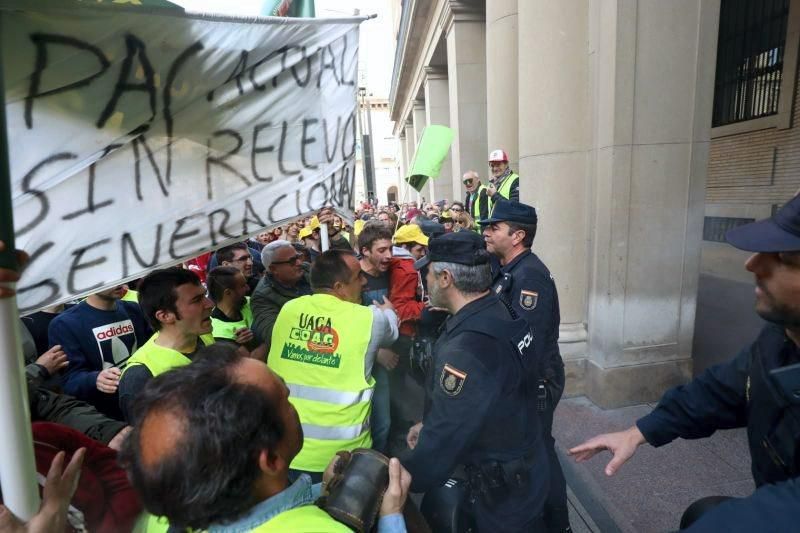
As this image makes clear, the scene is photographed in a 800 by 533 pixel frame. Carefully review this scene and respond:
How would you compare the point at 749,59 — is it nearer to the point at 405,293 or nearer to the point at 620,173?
the point at 620,173

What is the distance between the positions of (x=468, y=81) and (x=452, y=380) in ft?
30.6

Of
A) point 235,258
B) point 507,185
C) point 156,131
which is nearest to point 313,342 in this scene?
point 156,131

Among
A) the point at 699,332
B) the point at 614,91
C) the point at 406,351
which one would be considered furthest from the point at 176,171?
the point at 699,332

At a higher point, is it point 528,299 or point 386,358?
point 528,299

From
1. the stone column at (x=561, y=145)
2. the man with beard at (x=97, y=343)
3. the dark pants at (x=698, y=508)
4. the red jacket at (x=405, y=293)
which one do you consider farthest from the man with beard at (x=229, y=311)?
the stone column at (x=561, y=145)

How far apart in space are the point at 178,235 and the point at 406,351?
2316 mm

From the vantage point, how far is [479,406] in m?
A: 1.79

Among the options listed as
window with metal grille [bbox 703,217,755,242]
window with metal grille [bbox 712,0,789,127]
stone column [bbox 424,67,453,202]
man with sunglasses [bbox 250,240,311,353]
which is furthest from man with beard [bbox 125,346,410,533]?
stone column [bbox 424,67,453,202]

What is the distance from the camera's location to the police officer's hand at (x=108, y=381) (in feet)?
7.76

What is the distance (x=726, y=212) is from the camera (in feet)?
32.3

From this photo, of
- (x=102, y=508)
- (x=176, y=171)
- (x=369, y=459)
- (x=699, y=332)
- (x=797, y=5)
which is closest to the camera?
(x=369, y=459)

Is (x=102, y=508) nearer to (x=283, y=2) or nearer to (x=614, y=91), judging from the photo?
(x=283, y=2)

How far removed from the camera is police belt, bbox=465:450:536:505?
2.01m

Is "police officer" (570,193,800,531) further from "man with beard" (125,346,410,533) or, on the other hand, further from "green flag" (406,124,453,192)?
"green flag" (406,124,453,192)
